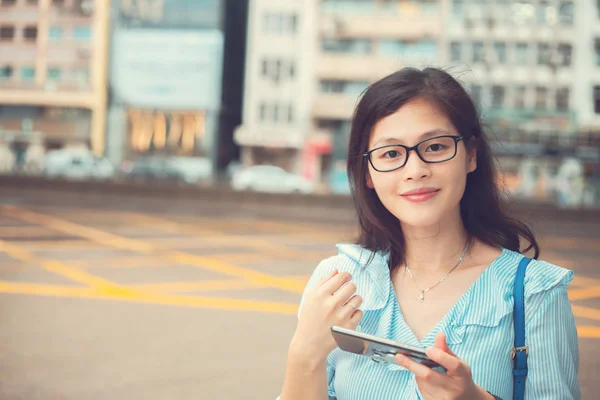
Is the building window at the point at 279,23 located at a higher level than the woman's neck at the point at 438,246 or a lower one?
higher

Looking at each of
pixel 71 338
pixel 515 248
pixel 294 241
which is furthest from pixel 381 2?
Answer: pixel 515 248

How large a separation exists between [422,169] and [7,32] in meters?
29.8

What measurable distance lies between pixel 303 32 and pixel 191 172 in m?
9.89

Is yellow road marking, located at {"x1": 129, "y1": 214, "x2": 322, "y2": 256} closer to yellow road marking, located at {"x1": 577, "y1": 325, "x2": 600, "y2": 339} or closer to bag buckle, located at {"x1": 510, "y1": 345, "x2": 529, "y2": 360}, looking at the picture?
yellow road marking, located at {"x1": 577, "y1": 325, "x2": 600, "y2": 339}

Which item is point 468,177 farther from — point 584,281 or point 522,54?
point 522,54

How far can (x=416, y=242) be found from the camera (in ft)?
6.02

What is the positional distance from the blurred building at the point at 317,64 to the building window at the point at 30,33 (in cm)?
1203

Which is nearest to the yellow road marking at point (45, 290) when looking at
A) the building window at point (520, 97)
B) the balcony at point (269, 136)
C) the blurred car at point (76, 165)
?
the blurred car at point (76, 165)

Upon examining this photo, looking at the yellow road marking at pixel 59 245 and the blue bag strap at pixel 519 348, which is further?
the yellow road marking at pixel 59 245

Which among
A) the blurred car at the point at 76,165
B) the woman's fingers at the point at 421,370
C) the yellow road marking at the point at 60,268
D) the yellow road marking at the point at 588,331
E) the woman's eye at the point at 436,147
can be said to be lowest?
the blurred car at the point at 76,165

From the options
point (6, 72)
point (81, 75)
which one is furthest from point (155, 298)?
point (81, 75)

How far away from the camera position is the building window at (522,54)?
1422 inches

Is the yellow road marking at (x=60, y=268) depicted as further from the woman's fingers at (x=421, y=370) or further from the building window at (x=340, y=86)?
the building window at (x=340, y=86)

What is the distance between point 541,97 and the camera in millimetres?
36156
